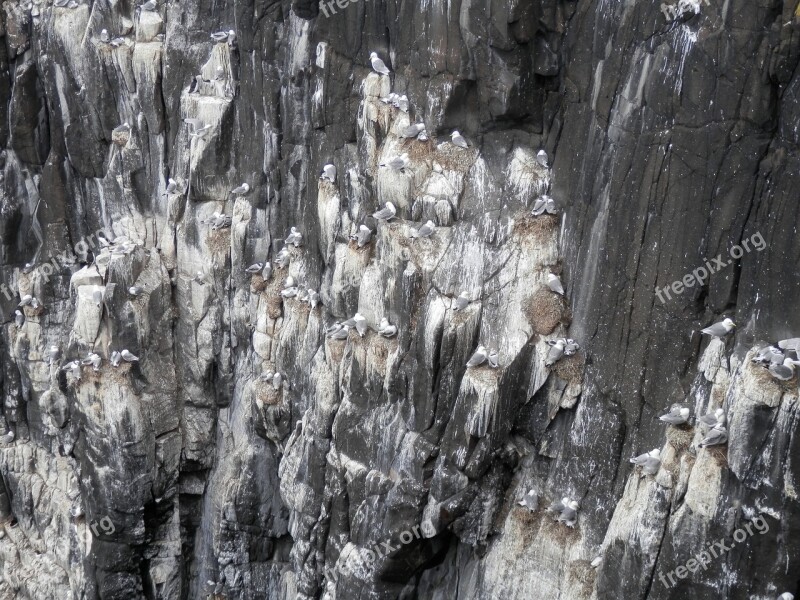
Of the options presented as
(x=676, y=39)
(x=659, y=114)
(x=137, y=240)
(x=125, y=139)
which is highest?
(x=676, y=39)

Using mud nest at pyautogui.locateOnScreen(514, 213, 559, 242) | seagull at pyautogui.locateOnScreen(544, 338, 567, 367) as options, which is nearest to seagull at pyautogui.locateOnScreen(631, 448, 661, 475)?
seagull at pyautogui.locateOnScreen(544, 338, 567, 367)

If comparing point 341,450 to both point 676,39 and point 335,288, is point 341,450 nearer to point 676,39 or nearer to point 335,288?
point 335,288

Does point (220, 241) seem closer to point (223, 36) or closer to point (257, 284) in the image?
point (257, 284)

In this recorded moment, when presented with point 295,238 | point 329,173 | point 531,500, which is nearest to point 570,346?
point 531,500

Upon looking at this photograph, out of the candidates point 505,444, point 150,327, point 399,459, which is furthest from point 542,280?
point 150,327

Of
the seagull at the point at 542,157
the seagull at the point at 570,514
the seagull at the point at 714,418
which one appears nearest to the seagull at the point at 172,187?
the seagull at the point at 542,157

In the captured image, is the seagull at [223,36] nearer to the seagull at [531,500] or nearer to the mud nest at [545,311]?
the mud nest at [545,311]
